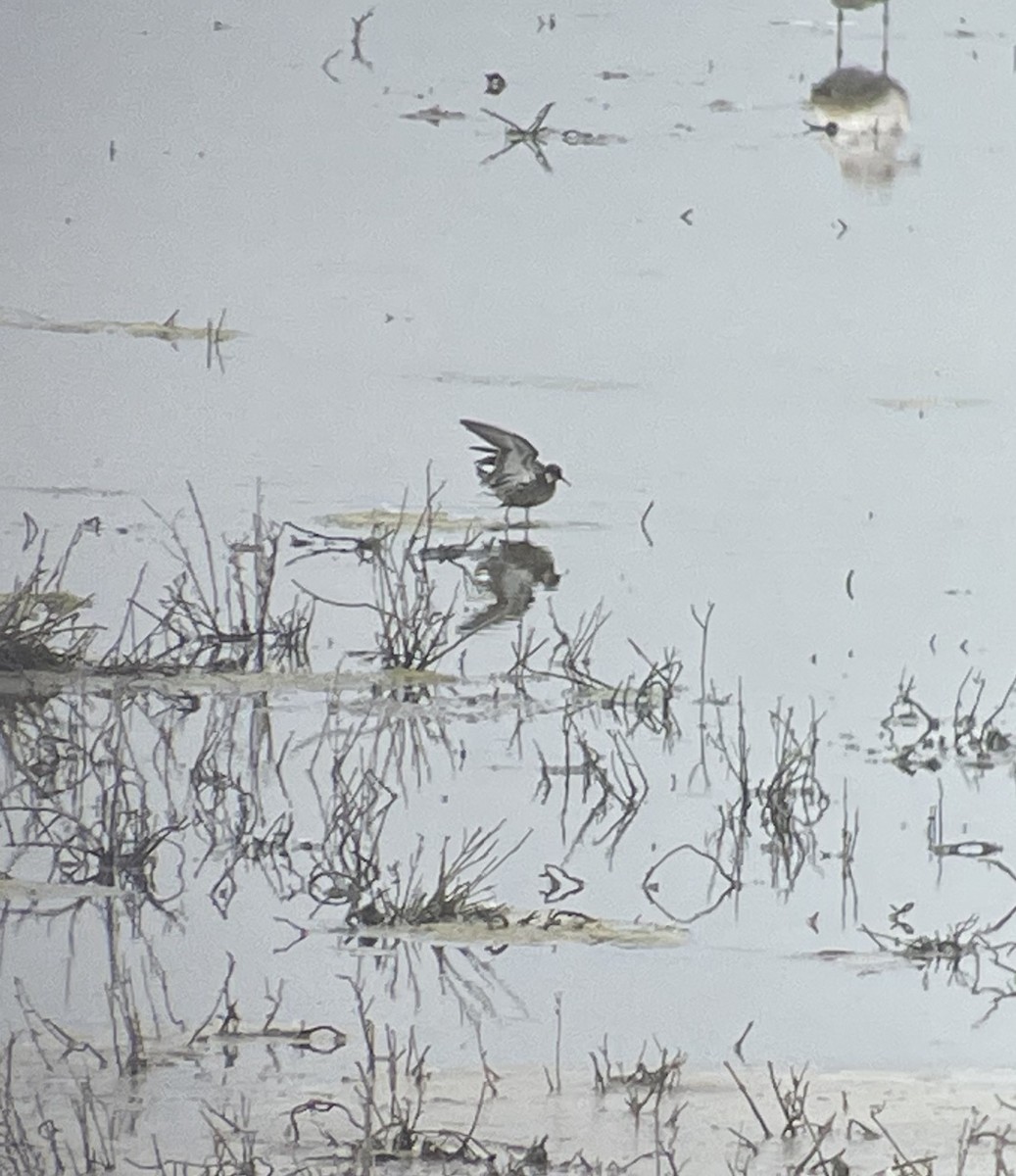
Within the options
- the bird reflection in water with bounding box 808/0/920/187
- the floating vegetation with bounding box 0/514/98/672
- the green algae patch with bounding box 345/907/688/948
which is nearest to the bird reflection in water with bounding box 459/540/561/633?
the green algae patch with bounding box 345/907/688/948

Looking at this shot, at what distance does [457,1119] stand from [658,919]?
12.4 inches

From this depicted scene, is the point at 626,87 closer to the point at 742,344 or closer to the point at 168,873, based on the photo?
the point at 742,344

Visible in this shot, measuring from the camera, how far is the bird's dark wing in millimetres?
2279

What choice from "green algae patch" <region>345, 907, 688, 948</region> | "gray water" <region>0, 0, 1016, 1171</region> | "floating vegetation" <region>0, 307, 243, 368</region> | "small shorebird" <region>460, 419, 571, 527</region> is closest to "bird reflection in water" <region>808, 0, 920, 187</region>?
"gray water" <region>0, 0, 1016, 1171</region>

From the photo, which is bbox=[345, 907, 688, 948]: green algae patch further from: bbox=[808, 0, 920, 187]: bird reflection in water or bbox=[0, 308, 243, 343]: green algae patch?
bbox=[808, 0, 920, 187]: bird reflection in water

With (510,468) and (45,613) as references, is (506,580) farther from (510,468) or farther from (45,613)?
(45,613)

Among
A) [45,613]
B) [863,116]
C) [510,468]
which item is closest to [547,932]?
[510,468]

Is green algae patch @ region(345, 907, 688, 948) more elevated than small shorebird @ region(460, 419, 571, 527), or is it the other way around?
small shorebird @ region(460, 419, 571, 527)

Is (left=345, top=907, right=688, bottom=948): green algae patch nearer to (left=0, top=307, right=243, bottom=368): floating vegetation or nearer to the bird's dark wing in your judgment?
the bird's dark wing

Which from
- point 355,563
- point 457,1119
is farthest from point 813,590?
point 457,1119

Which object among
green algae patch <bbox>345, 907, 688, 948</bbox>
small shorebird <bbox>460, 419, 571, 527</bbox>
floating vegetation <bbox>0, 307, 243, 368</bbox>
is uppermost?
floating vegetation <bbox>0, 307, 243, 368</bbox>

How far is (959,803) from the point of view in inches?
89.4

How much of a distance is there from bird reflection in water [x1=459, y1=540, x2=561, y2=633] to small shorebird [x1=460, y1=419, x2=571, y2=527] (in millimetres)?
34

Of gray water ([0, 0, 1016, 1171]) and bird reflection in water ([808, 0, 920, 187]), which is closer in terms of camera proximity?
gray water ([0, 0, 1016, 1171])
